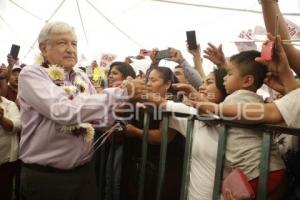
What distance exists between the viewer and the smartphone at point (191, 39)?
3.23 metres

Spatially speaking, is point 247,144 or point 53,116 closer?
point 247,144

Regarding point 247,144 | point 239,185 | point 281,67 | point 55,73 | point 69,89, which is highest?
point 281,67

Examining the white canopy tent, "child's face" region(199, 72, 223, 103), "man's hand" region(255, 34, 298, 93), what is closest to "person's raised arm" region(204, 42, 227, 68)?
"child's face" region(199, 72, 223, 103)

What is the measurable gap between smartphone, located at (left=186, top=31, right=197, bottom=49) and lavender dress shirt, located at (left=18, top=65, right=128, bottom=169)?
4.65ft

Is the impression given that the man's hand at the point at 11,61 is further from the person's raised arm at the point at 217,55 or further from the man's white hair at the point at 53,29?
the person's raised arm at the point at 217,55

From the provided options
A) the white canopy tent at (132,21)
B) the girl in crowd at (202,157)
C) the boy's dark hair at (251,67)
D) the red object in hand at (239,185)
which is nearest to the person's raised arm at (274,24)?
the boy's dark hair at (251,67)

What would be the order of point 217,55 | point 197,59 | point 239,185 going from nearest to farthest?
point 239,185
point 217,55
point 197,59

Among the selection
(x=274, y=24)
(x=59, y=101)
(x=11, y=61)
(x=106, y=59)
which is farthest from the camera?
Answer: (x=106, y=59)

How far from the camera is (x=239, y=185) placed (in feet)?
5.47

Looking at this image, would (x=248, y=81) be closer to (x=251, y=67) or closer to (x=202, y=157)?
(x=251, y=67)

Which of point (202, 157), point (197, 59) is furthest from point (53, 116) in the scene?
point (197, 59)

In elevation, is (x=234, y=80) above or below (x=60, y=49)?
below

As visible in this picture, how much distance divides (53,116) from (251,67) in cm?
127

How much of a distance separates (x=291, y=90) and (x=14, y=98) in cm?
384
